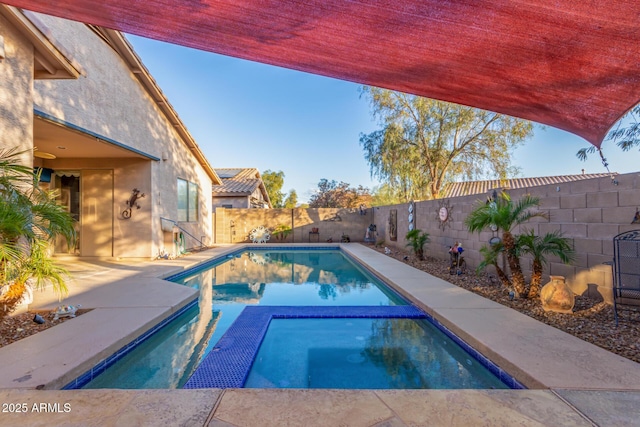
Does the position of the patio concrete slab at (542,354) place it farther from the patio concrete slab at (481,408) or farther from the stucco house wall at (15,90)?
the stucco house wall at (15,90)

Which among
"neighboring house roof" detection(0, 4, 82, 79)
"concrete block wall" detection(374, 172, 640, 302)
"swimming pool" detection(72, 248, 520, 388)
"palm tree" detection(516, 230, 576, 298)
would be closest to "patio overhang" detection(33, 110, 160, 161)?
"neighboring house roof" detection(0, 4, 82, 79)

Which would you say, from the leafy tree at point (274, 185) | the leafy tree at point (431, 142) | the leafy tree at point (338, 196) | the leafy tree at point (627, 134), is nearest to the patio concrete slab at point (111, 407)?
the leafy tree at point (627, 134)

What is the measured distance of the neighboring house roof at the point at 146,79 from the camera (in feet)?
24.6

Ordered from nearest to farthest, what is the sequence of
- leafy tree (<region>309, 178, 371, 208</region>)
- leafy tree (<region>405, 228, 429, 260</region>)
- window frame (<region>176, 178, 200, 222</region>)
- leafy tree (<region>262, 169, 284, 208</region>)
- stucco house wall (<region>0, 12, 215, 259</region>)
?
stucco house wall (<region>0, 12, 215, 259</region>)
leafy tree (<region>405, 228, 429, 260</region>)
window frame (<region>176, 178, 200, 222</region>)
leafy tree (<region>309, 178, 371, 208</region>)
leafy tree (<region>262, 169, 284, 208</region>)

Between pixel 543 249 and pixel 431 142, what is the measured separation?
11870mm

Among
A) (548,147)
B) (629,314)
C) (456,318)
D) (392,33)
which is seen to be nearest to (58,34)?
(392,33)

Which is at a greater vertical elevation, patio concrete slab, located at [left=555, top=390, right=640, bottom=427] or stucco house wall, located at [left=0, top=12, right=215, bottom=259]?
stucco house wall, located at [left=0, top=12, right=215, bottom=259]

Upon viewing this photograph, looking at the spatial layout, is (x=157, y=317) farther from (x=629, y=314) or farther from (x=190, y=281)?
(x=629, y=314)

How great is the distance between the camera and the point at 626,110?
8.51 ft

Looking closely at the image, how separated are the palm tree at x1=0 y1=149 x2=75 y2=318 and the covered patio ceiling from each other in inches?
70.1

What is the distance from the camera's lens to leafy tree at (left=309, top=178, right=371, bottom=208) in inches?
1078

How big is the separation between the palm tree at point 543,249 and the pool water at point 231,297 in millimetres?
1995

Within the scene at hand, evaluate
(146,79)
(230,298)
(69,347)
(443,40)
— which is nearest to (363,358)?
(69,347)

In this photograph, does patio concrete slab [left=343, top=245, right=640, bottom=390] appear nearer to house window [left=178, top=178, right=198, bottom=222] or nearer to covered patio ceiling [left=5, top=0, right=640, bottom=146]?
covered patio ceiling [left=5, top=0, right=640, bottom=146]
